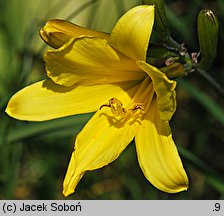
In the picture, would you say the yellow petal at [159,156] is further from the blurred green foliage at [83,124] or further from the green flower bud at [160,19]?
the blurred green foliage at [83,124]

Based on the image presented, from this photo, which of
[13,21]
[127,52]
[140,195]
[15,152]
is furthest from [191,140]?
[127,52]

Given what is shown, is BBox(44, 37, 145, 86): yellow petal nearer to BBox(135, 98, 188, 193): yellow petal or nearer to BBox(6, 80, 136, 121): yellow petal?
BBox(6, 80, 136, 121): yellow petal

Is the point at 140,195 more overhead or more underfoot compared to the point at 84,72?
more underfoot

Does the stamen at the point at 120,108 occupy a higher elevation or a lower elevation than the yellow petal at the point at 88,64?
lower

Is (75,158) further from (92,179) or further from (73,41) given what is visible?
(92,179)

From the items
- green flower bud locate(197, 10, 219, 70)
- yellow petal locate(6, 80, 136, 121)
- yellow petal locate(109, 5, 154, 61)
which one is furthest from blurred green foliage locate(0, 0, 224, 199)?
yellow petal locate(109, 5, 154, 61)

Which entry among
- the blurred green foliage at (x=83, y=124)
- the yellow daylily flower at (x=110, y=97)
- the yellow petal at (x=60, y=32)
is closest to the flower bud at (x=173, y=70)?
the yellow daylily flower at (x=110, y=97)

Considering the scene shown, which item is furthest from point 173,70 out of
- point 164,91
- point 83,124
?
point 83,124
